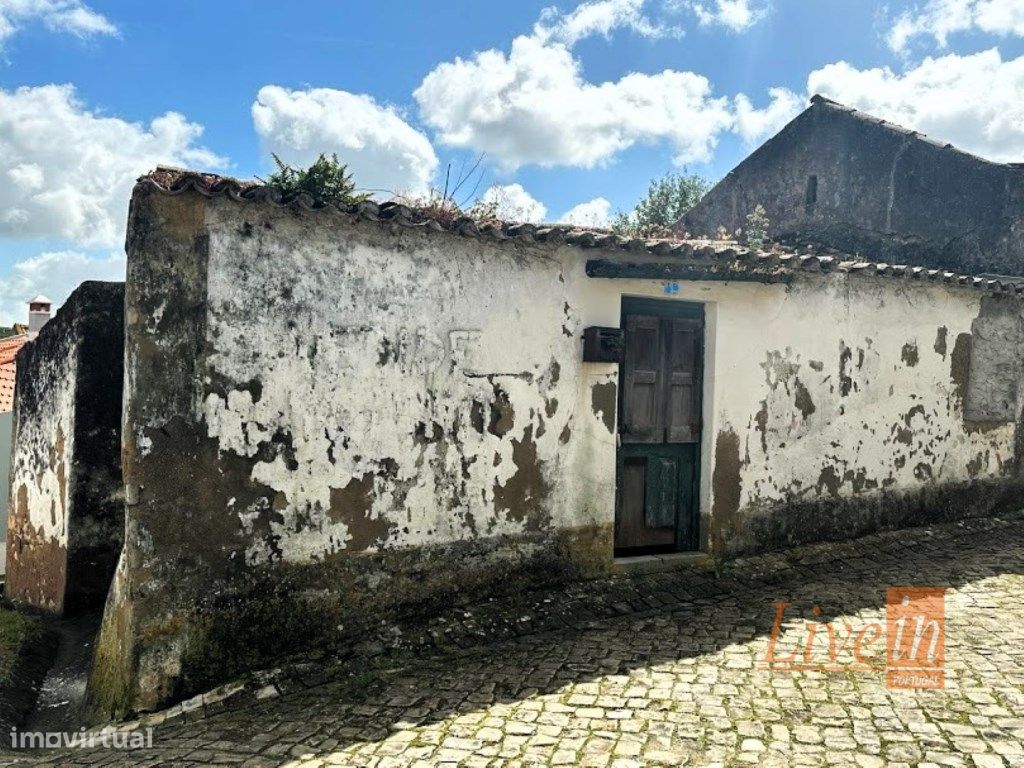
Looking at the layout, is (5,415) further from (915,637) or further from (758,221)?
(758,221)

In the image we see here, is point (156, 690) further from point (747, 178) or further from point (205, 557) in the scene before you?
point (747, 178)

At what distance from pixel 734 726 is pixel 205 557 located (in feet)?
11.4

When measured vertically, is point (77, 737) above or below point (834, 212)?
below

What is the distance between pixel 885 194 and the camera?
12.1 meters

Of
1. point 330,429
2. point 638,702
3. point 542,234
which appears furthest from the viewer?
point 542,234

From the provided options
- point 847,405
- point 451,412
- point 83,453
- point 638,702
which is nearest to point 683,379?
point 847,405

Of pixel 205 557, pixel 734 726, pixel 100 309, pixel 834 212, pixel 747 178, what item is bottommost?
pixel 734 726

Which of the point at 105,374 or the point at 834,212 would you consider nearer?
the point at 105,374

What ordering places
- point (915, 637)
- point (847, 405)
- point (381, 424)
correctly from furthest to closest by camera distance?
point (847, 405), point (381, 424), point (915, 637)

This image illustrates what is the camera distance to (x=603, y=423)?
6.59 m

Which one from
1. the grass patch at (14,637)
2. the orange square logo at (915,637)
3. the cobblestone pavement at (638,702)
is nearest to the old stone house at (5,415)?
the grass patch at (14,637)

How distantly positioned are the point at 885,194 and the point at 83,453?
40.0 ft

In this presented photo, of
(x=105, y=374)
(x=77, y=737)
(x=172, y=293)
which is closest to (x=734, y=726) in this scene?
(x=77, y=737)

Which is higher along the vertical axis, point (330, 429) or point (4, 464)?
point (330, 429)
